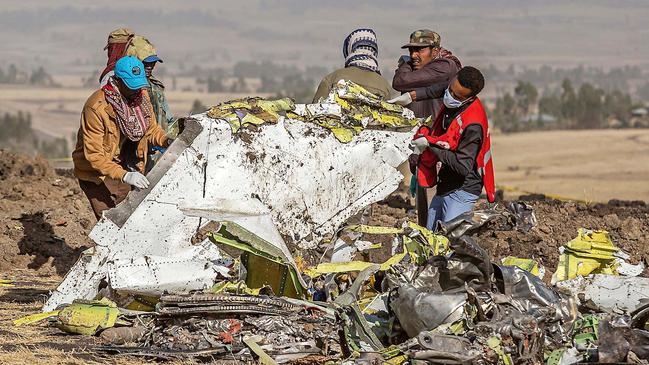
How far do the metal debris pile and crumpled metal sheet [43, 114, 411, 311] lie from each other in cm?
1

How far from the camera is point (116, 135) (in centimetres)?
955

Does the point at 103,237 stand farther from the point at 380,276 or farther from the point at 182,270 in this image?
the point at 380,276

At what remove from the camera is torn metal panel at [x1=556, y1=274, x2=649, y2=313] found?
8227mm

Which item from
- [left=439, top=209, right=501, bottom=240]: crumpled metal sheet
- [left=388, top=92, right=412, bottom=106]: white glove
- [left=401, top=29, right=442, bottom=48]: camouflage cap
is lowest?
[left=439, top=209, right=501, bottom=240]: crumpled metal sheet

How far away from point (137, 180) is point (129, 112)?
2.84 feet

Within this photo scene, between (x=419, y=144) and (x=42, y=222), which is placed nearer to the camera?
(x=419, y=144)

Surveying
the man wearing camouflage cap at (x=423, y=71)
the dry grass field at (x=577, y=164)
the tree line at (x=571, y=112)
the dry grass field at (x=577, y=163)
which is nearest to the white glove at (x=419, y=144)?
the man wearing camouflage cap at (x=423, y=71)

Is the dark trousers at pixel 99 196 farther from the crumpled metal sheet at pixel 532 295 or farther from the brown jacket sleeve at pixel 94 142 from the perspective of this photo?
the crumpled metal sheet at pixel 532 295

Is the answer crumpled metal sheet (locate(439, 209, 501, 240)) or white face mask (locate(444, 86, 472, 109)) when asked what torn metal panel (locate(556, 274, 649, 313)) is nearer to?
crumpled metal sheet (locate(439, 209, 501, 240))

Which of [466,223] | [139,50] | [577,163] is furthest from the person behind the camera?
[577,163]

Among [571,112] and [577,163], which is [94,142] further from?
[571,112]

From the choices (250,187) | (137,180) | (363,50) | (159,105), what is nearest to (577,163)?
(363,50)

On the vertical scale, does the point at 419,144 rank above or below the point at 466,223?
above

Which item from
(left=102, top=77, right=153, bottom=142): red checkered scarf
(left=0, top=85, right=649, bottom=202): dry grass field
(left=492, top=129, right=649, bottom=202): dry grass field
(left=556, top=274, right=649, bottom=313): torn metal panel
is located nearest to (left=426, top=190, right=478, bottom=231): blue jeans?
(left=556, top=274, right=649, bottom=313): torn metal panel
